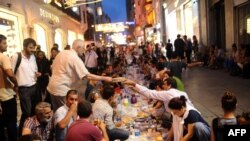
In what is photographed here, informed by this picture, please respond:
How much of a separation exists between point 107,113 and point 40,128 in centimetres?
154

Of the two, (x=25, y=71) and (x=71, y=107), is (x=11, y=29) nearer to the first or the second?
(x=25, y=71)

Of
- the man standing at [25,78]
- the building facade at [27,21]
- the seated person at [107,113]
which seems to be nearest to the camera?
the seated person at [107,113]

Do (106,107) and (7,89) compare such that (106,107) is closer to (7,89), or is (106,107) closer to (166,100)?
(166,100)

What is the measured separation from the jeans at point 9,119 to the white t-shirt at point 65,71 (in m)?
0.82

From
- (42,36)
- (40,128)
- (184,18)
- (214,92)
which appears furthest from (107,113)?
(184,18)

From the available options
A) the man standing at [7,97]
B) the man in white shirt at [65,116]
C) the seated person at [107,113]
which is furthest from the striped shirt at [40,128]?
the man standing at [7,97]

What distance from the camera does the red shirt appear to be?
14.4 feet

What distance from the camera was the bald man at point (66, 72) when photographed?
658 cm

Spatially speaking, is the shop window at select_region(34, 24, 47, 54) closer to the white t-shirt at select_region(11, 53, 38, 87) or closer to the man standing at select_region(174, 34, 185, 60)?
the man standing at select_region(174, 34, 185, 60)

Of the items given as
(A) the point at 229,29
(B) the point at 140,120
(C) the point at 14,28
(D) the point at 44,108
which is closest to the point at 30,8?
(C) the point at 14,28

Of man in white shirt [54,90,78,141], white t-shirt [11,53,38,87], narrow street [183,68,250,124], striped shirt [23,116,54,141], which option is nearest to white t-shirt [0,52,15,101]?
white t-shirt [11,53,38,87]

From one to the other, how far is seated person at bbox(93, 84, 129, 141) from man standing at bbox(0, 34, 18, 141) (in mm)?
1491

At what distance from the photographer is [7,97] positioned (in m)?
6.11

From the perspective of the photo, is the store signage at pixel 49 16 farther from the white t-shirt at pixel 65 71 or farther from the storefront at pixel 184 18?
the white t-shirt at pixel 65 71
